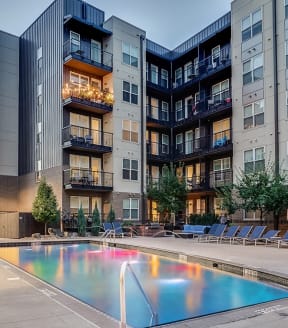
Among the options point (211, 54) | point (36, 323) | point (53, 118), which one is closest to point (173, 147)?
point (211, 54)

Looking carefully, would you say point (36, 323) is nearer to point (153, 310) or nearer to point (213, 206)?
point (153, 310)

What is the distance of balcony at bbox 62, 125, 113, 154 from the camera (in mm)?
24016

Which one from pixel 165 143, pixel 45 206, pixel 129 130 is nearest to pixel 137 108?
pixel 129 130

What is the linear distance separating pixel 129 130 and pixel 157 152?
363cm

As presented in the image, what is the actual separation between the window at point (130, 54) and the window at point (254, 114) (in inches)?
360

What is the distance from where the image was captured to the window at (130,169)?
1047 inches

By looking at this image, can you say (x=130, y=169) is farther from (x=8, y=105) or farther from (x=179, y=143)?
(x=8, y=105)

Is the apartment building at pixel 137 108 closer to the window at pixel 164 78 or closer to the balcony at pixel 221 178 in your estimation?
the balcony at pixel 221 178

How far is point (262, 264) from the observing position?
11.1 metres

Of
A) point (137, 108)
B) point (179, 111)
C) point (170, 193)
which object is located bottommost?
point (170, 193)

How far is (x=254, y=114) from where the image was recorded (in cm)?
2327

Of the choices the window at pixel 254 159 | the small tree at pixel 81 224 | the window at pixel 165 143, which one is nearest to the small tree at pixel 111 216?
the small tree at pixel 81 224

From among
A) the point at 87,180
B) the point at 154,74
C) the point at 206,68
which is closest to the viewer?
the point at 87,180

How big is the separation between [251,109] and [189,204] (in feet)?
31.2
